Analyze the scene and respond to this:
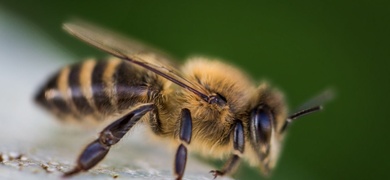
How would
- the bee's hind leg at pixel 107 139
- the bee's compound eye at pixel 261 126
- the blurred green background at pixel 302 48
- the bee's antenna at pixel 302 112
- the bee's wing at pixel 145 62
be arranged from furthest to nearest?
1. the blurred green background at pixel 302 48
2. the bee's antenna at pixel 302 112
3. the bee's compound eye at pixel 261 126
4. the bee's wing at pixel 145 62
5. the bee's hind leg at pixel 107 139

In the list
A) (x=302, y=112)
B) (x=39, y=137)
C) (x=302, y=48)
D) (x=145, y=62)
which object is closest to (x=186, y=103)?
(x=145, y=62)

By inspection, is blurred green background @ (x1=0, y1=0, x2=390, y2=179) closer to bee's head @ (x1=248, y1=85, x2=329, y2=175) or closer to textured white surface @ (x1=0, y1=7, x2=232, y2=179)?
textured white surface @ (x1=0, y1=7, x2=232, y2=179)

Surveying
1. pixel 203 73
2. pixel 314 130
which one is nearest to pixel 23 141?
pixel 203 73

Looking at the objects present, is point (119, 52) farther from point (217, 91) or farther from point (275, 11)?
point (275, 11)

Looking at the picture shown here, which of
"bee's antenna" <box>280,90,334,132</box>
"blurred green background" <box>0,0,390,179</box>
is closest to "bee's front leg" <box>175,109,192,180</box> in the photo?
"bee's antenna" <box>280,90,334,132</box>

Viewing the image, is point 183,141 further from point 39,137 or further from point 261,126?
point 39,137

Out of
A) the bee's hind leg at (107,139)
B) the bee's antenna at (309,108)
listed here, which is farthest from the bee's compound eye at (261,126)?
the bee's hind leg at (107,139)

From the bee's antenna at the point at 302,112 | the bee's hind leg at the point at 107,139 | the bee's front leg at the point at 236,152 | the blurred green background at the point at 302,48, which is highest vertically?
the blurred green background at the point at 302,48

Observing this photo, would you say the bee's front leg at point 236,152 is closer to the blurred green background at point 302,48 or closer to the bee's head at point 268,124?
the bee's head at point 268,124
